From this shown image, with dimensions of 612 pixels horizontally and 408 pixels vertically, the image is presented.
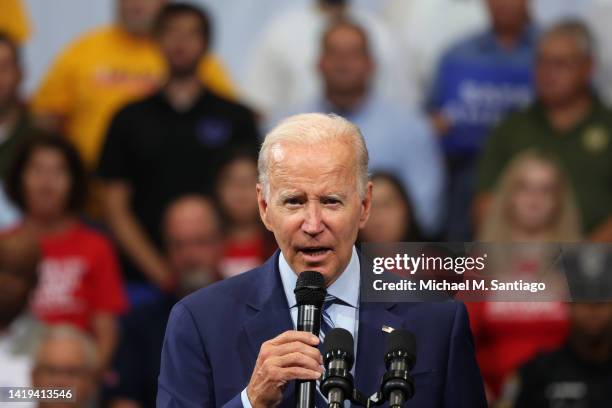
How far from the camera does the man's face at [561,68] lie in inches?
271

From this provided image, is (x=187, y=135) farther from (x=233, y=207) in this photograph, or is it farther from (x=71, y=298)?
(x=71, y=298)

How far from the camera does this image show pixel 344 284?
9.80ft

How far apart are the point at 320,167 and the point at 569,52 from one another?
4.27 m

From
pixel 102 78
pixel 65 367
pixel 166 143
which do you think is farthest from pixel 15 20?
pixel 65 367

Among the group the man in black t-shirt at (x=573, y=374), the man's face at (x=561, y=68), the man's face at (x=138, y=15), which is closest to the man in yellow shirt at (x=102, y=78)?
the man's face at (x=138, y=15)

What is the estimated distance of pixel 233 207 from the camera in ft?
22.2

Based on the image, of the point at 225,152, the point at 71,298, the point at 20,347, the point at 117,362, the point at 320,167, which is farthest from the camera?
the point at 225,152

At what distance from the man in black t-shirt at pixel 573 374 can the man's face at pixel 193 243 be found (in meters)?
1.46

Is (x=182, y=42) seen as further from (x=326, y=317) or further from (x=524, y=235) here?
(x=326, y=317)

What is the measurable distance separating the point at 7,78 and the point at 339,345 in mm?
4697

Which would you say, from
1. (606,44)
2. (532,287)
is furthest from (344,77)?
(532,287)

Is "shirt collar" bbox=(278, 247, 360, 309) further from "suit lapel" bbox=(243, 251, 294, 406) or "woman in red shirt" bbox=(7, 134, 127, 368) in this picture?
"woman in red shirt" bbox=(7, 134, 127, 368)

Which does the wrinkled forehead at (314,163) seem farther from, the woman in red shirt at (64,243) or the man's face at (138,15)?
the man's face at (138,15)

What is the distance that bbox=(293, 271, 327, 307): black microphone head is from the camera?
2670 mm
